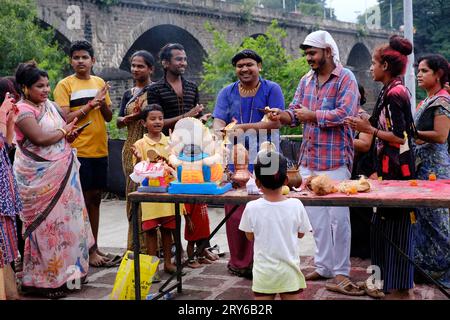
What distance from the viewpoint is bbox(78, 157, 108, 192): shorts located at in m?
5.39

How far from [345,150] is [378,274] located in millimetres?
940

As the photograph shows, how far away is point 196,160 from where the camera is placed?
12.9ft

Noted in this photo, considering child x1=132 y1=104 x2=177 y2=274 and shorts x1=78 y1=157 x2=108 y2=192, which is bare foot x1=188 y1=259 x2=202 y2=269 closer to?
child x1=132 y1=104 x2=177 y2=274

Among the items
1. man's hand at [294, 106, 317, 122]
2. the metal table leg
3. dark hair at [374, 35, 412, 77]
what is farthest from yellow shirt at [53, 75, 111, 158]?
dark hair at [374, 35, 412, 77]

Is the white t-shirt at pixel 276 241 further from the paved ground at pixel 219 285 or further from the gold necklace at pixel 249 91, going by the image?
the gold necklace at pixel 249 91

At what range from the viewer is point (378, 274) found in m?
4.19

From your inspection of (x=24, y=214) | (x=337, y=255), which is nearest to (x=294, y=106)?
(x=337, y=255)

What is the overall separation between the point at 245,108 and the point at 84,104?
1.55 m

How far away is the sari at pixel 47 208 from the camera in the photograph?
4.53 m

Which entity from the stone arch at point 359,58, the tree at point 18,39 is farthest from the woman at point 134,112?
the stone arch at point 359,58

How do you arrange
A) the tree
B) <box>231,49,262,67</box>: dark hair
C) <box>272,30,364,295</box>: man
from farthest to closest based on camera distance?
the tree < <box>231,49,262,67</box>: dark hair < <box>272,30,364,295</box>: man

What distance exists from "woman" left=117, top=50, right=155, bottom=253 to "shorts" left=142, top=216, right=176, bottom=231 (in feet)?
1.12

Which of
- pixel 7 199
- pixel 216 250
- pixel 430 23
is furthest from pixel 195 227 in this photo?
pixel 430 23

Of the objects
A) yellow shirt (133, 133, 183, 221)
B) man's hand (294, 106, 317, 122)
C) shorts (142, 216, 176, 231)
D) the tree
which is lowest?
shorts (142, 216, 176, 231)
